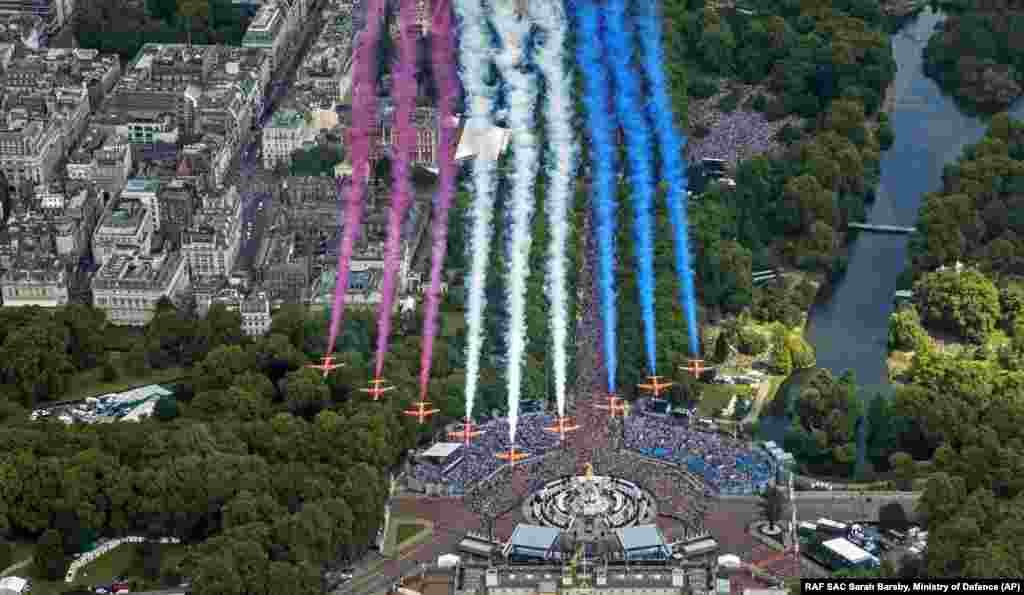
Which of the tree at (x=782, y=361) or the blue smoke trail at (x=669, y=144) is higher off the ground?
the blue smoke trail at (x=669, y=144)

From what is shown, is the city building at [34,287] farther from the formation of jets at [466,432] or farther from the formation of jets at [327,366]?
the formation of jets at [466,432]

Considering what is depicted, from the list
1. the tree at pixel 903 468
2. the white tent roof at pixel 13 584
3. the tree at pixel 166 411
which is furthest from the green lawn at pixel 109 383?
the tree at pixel 903 468

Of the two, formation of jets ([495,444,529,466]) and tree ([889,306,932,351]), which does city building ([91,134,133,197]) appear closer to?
formation of jets ([495,444,529,466])

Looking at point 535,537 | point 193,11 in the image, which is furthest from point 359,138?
point 535,537

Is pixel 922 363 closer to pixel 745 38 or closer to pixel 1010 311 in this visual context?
pixel 1010 311

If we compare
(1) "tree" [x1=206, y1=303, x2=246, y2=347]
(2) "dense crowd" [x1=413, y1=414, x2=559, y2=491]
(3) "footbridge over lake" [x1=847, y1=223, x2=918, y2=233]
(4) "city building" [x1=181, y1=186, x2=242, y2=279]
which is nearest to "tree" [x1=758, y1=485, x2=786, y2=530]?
(2) "dense crowd" [x1=413, y1=414, x2=559, y2=491]
